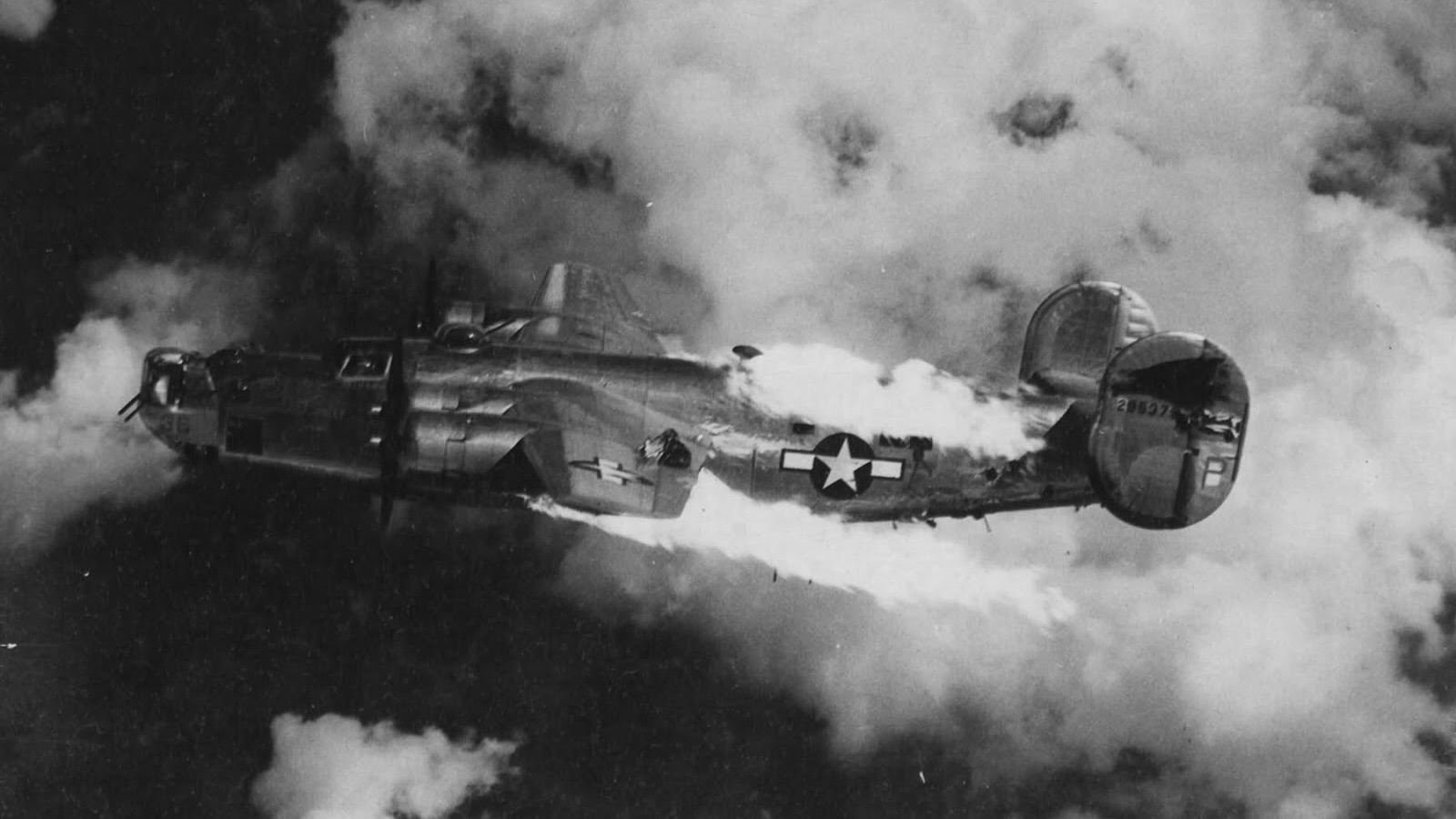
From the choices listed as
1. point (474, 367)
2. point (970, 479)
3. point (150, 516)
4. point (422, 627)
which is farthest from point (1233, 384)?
point (150, 516)

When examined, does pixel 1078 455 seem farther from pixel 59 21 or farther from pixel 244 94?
pixel 59 21

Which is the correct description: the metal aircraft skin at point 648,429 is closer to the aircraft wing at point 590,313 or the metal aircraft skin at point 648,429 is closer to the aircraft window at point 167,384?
the aircraft window at point 167,384

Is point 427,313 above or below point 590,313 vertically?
below

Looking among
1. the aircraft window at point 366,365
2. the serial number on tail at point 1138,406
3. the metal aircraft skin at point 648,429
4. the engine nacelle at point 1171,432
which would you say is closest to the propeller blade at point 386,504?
the metal aircraft skin at point 648,429

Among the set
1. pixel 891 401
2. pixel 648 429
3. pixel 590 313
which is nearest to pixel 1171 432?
pixel 891 401

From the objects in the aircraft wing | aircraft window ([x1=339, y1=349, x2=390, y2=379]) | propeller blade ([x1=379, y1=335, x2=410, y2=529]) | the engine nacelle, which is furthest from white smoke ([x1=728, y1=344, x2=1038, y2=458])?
aircraft window ([x1=339, y1=349, x2=390, y2=379])

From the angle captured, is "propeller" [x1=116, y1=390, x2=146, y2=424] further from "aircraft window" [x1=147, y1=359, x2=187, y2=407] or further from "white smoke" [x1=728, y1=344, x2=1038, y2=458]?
"white smoke" [x1=728, y1=344, x2=1038, y2=458]

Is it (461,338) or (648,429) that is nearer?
(648,429)

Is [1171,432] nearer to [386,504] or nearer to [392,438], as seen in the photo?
[392,438]
